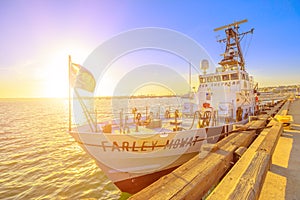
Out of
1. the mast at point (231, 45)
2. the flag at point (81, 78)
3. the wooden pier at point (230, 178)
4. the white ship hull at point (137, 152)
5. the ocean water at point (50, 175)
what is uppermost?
the mast at point (231, 45)

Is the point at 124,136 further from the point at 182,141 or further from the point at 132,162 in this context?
the point at 182,141

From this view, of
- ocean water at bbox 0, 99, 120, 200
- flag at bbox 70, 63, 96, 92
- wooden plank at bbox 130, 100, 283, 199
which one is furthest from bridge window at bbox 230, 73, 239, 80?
ocean water at bbox 0, 99, 120, 200

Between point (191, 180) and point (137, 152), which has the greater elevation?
point (191, 180)

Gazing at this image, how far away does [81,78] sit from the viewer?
6.73 m

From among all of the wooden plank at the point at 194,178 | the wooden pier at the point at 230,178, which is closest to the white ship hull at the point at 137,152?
the wooden pier at the point at 230,178

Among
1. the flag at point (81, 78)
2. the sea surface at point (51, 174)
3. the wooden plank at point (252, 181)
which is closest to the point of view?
the wooden plank at point (252, 181)

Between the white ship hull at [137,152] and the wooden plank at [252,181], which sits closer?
the wooden plank at [252,181]

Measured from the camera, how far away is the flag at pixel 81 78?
673cm

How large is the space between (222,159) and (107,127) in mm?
5324

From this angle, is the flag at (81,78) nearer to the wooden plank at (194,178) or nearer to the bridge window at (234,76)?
the wooden plank at (194,178)

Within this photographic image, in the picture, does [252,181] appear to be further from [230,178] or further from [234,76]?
[234,76]

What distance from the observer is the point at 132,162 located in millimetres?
7027

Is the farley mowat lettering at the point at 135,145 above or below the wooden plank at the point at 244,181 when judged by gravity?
below

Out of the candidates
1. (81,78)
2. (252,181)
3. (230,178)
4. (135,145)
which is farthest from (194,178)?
(81,78)
